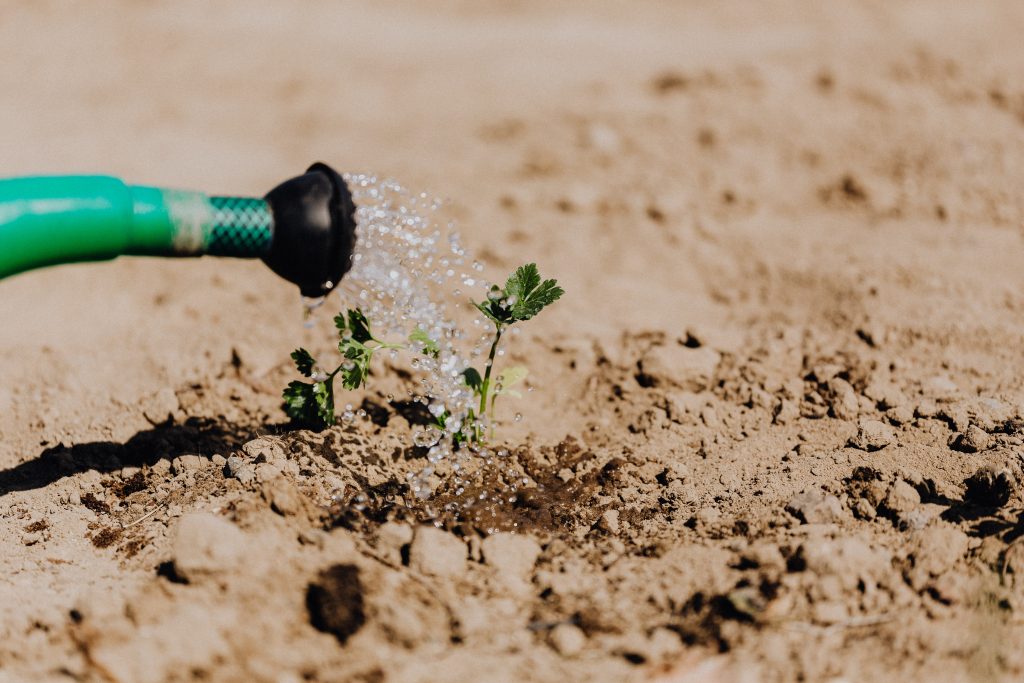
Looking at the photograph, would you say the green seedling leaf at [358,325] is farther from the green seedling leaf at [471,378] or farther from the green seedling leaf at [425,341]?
the green seedling leaf at [471,378]

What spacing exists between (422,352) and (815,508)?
121 centimetres

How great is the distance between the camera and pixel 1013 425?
283 cm

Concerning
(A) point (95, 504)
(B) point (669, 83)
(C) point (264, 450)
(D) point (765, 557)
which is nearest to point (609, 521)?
(D) point (765, 557)

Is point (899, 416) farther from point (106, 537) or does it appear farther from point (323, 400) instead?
point (106, 537)

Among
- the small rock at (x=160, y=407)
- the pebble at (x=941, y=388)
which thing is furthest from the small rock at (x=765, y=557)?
the small rock at (x=160, y=407)

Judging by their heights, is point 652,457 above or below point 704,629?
above

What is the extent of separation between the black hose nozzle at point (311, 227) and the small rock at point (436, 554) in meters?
0.71

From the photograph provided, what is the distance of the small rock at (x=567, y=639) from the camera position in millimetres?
2121

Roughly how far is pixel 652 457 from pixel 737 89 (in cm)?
306

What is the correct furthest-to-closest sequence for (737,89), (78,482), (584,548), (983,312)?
(737,89) → (983,312) → (78,482) → (584,548)

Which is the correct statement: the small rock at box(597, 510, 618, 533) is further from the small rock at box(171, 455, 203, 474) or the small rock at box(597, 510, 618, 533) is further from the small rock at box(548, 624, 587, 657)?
the small rock at box(171, 455, 203, 474)

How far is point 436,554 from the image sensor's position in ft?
7.74

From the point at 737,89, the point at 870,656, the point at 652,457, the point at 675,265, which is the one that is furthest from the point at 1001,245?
the point at 870,656

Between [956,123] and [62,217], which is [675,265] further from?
[62,217]
